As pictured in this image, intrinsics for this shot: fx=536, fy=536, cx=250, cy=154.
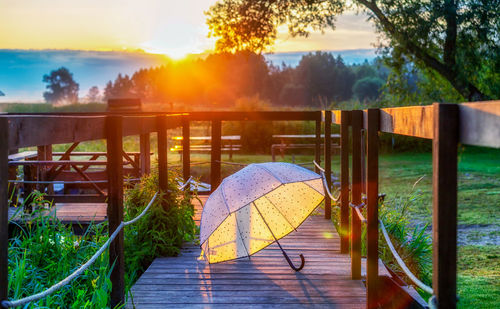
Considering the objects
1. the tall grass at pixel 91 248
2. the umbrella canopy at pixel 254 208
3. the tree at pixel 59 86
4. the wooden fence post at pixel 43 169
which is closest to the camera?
the tall grass at pixel 91 248

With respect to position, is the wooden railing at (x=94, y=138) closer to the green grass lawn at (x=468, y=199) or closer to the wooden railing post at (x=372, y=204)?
the wooden railing post at (x=372, y=204)

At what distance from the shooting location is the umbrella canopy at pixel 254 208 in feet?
13.9

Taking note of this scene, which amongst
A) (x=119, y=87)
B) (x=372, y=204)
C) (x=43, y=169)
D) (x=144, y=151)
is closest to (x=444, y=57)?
(x=144, y=151)

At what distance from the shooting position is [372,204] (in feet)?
10.5

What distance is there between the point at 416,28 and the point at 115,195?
11.9 metres

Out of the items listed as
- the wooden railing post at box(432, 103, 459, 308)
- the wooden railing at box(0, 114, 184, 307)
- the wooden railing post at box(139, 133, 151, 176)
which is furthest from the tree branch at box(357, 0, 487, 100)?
the wooden railing post at box(432, 103, 459, 308)

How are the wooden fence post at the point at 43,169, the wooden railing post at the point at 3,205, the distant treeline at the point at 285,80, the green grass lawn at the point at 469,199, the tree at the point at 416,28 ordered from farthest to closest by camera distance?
the distant treeline at the point at 285,80 → the tree at the point at 416,28 → the wooden fence post at the point at 43,169 → the green grass lawn at the point at 469,199 → the wooden railing post at the point at 3,205

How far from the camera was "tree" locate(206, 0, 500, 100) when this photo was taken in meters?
12.9

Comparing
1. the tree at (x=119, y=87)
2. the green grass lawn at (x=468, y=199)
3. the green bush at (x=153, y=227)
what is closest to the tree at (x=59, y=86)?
the tree at (x=119, y=87)

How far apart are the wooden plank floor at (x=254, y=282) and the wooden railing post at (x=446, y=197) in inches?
65.8

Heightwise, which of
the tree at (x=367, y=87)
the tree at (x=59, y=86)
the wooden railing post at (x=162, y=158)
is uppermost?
the tree at (x=59, y=86)

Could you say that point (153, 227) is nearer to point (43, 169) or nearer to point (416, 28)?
point (43, 169)

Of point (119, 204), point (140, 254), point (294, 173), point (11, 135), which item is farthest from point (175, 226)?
point (11, 135)

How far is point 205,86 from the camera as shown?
58969mm
